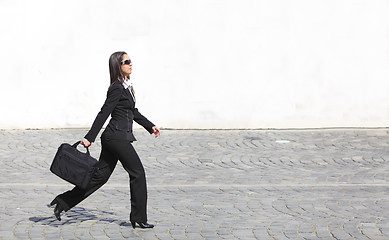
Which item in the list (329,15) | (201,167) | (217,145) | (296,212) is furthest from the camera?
(329,15)

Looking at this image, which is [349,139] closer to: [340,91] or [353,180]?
[340,91]

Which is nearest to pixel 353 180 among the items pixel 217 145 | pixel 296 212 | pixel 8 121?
pixel 296 212

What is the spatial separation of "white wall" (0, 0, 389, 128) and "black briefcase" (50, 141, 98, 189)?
743cm

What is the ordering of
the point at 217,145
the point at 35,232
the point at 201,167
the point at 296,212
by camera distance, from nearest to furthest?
the point at 35,232 < the point at 296,212 < the point at 201,167 < the point at 217,145

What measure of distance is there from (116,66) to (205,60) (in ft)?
24.2

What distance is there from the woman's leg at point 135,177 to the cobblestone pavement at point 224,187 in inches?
6.7

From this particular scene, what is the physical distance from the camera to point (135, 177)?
8.66 m

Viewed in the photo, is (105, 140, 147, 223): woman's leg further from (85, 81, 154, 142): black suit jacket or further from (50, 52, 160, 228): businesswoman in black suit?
(85, 81, 154, 142): black suit jacket

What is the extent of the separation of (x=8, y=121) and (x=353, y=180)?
23.4 feet

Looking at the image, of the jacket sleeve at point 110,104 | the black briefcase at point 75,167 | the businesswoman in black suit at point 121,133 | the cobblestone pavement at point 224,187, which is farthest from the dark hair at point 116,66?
the cobblestone pavement at point 224,187

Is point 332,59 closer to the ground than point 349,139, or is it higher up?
higher up

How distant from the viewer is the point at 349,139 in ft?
49.2

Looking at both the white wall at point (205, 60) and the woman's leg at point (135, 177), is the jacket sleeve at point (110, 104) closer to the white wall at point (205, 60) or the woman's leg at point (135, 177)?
the woman's leg at point (135, 177)

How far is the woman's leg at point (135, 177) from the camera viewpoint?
8.63 metres
